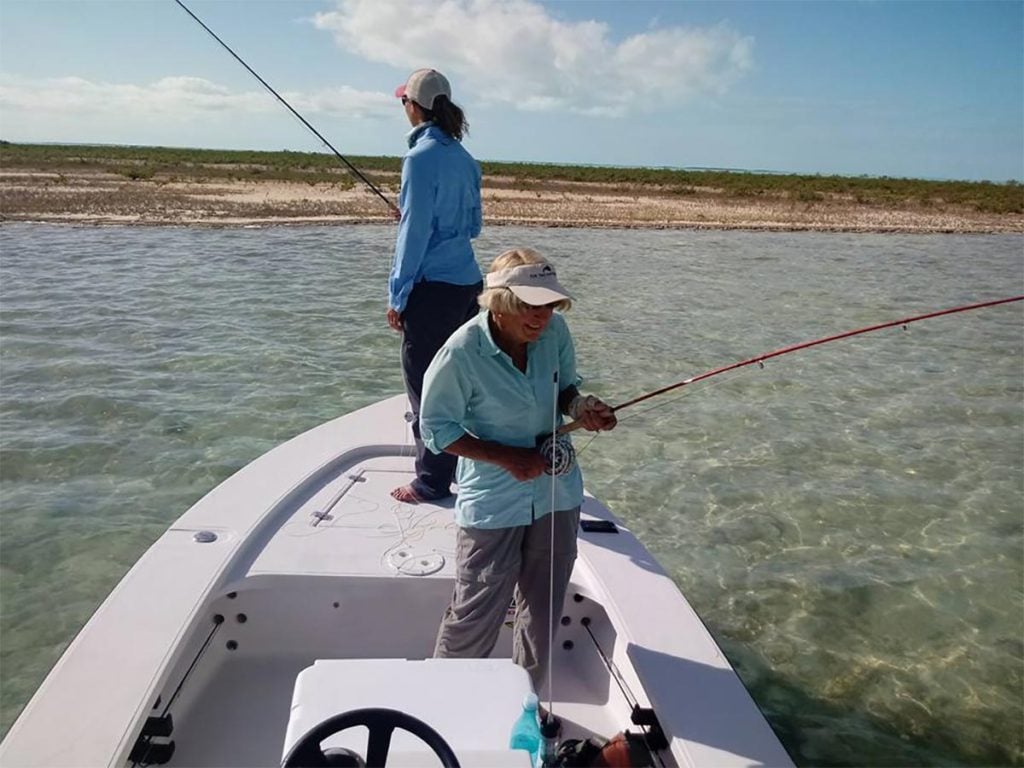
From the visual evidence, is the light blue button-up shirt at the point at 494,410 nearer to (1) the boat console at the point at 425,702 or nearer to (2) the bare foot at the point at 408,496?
(1) the boat console at the point at 425,702

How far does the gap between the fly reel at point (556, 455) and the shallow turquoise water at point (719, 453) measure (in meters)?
2.15

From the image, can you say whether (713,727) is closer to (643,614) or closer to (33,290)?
(643,614)

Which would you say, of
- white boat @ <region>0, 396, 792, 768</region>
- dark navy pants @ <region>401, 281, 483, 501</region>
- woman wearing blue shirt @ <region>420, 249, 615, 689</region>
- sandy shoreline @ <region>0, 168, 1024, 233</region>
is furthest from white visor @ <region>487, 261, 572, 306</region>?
sandy shoreline @ <region>0, 168, 1024, 233</region>

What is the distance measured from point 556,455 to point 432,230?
1.37 metres

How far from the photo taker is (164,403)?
290 inches

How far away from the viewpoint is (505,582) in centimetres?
237

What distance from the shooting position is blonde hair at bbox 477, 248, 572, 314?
6.81 feet

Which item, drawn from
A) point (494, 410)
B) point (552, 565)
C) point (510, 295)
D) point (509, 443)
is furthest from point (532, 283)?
point (552, 565)

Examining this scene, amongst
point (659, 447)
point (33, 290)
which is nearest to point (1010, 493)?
point (659, 447)

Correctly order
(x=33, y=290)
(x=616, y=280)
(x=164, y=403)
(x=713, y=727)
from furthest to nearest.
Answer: (x=616, y=280), (x=33, y=290), (x=164, y=403), (x=713, y=727)

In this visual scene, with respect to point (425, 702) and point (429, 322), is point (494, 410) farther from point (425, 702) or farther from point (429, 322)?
point (429, 322)

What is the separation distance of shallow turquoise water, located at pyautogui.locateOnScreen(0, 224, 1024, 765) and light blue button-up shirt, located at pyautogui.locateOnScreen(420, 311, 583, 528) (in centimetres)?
214

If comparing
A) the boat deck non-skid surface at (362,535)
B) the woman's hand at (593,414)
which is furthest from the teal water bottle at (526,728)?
the boat deck non-skid surface at (362,535)

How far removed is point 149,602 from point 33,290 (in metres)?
11.6
